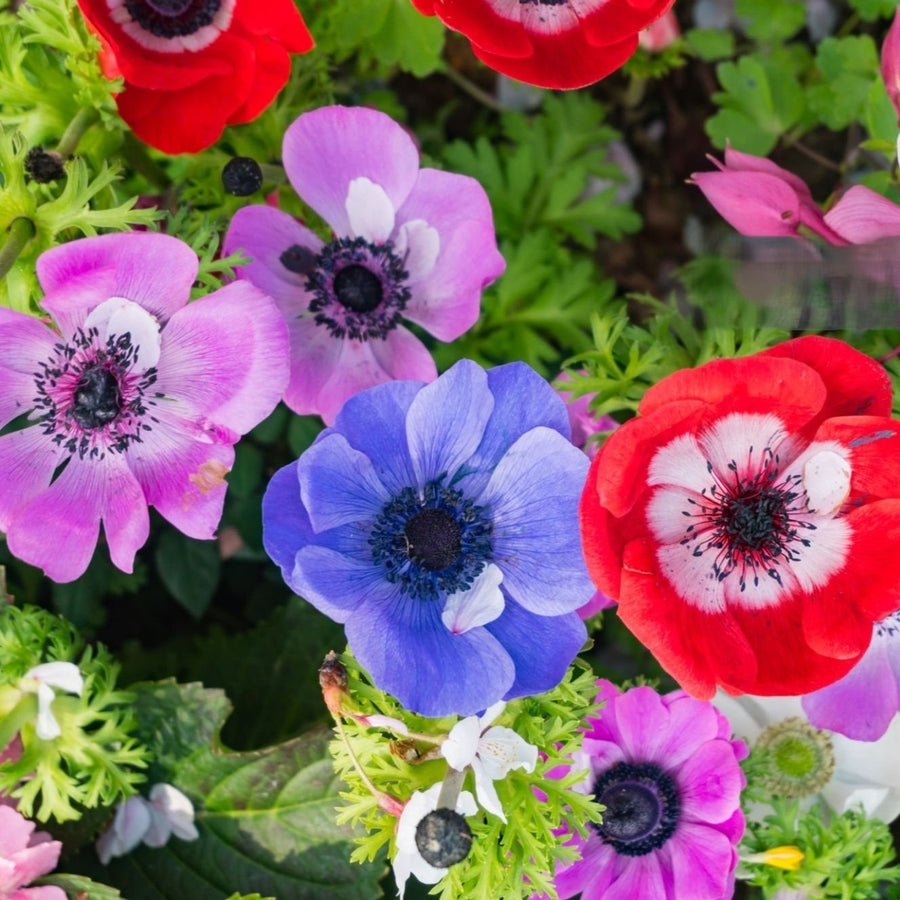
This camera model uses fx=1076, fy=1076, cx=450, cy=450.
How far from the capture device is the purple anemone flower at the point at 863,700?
1314 mm

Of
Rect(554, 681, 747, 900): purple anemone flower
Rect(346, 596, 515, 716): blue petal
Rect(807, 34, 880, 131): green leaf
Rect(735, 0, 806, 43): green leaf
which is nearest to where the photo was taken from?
Rect(346, 596, 515, 716): blue petal

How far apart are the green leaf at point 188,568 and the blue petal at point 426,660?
Result: 28.1 inches

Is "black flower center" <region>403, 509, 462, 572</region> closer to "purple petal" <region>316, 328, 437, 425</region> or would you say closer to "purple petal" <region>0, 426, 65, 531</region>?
"purple petal" <region>316, 328, 437, 425</region>

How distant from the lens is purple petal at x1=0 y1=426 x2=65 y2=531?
3.87 feet

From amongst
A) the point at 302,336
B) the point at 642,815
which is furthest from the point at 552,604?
the point at 302,336

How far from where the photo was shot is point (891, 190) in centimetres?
141

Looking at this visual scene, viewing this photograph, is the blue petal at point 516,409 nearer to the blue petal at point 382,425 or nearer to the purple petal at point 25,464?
the blue petal at point 382,425

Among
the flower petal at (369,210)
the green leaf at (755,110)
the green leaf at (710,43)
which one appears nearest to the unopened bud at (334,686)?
the flower petal at (369,210)

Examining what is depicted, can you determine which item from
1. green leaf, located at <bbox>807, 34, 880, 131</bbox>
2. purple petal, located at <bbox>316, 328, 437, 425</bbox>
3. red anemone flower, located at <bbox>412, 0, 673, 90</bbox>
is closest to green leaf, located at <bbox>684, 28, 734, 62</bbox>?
green leaf, located at <bbox>807, 34, 880, 131</bbox>

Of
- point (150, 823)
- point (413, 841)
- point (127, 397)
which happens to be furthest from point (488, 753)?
point (150, 823)

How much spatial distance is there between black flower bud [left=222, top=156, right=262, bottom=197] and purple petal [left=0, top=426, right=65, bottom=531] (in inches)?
14.4

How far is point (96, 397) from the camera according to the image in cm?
118

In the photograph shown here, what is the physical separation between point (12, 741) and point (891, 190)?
4.36 feet

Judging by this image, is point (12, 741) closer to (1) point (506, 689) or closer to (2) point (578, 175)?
(1) point (506, 689)
